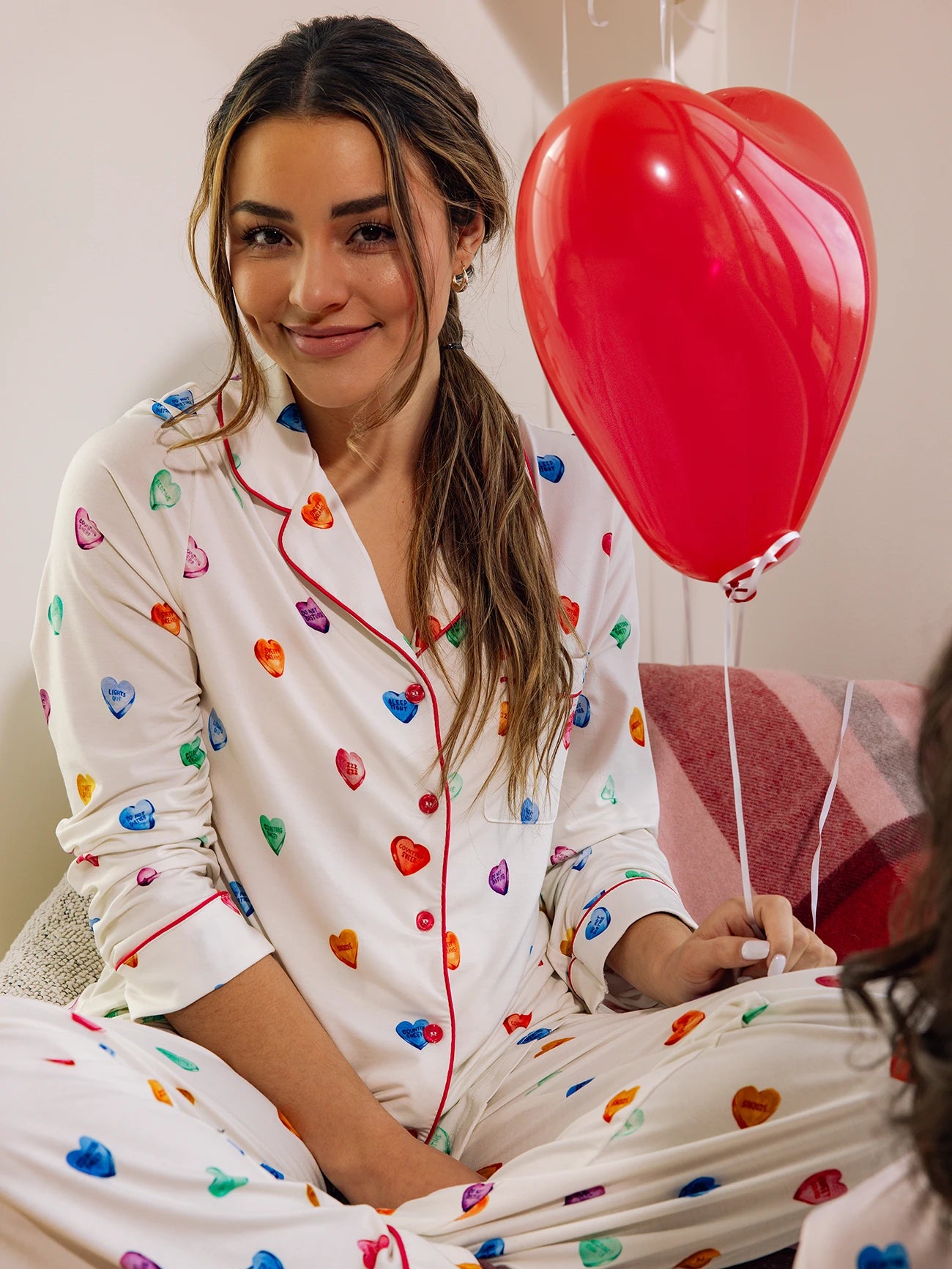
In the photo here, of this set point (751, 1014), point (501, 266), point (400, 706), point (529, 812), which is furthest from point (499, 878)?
point (501, 266)

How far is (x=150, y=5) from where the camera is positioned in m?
1.28

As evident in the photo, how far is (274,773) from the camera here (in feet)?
3.64

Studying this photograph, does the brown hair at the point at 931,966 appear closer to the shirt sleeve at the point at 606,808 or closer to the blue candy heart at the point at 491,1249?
the blue candy heart at the point at 491,1249

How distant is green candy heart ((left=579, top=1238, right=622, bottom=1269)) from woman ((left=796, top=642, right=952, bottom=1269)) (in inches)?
12.3

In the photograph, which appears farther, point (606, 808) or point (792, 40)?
point (792, 40)

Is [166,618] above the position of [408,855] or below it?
above

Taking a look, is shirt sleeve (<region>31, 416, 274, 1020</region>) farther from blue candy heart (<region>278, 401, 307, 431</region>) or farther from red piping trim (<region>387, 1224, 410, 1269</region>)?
red piping trim (<region>387, 1224, 410, 1269</region>)

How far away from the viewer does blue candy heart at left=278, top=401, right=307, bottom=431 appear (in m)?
1.18

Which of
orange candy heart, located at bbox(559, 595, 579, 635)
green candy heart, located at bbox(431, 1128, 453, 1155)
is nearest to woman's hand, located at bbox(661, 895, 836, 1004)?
green candy heart, located at bbox(431, 1128, 453, 1155)

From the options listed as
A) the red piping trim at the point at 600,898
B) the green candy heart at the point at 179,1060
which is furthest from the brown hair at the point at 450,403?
the green candy heart at the point at 179,1060

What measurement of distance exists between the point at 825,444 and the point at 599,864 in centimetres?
51

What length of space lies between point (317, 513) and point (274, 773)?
0.25 meters

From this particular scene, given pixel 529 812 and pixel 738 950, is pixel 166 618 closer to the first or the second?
pixel 529 812

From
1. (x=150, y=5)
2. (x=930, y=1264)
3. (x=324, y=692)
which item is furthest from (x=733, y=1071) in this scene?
(x=150, y=5)
